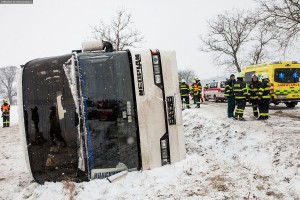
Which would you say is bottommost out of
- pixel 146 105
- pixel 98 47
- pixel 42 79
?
pixel 146 105

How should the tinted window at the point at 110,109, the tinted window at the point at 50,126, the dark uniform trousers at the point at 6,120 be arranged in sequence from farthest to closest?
the dark uniform trousers at the point at 6,120
the tinted window at the point at 110,109
the tinted window at the point at 50,126

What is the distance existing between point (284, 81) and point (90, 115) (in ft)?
45.2

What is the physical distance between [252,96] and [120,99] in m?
7.49

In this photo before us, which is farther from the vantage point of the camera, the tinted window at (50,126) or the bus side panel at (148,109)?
the bus side panel at (148,109)

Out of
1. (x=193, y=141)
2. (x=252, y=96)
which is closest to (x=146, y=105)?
(x=193, y=141)

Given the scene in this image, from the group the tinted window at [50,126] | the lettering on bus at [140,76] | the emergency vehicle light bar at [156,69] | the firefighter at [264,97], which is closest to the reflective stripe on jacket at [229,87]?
the firefighter at [264,97]

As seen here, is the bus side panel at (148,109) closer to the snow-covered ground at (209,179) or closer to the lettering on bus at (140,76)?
the lettering on bus at (140,76)

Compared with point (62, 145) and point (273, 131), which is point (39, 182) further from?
point (273, 131)

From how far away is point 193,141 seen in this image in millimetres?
8766

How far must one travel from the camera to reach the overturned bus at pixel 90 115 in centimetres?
473

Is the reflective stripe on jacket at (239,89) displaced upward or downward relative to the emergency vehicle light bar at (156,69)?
downward

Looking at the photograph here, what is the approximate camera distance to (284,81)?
15.5 m

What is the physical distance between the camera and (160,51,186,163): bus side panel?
5384 millimetres

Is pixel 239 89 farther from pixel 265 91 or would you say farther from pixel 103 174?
pixel 103 174
